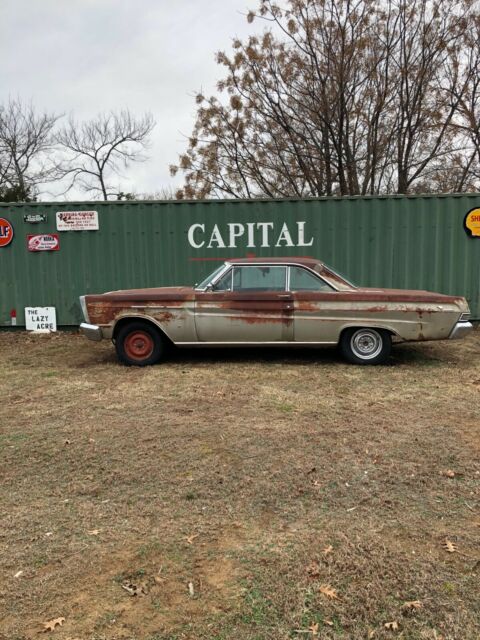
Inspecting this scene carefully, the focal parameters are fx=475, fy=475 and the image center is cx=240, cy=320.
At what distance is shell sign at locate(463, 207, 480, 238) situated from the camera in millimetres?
9276

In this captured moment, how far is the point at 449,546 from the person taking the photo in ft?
8.61

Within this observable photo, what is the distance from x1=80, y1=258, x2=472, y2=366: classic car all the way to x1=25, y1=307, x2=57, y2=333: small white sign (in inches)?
136

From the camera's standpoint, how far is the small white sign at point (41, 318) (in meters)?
9.84

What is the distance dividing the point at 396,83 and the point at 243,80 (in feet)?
20.2

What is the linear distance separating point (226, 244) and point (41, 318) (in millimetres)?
4135

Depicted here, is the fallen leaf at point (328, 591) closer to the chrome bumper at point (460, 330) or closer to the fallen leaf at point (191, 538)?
the fallen leaf at point (191, 538)

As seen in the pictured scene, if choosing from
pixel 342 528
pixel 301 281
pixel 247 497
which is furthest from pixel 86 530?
pixel 301 281

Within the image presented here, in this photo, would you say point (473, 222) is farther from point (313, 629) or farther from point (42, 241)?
point (313, 629)

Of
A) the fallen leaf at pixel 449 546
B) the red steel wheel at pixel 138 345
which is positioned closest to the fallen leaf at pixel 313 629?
the fallen leaf at pixel 449 546

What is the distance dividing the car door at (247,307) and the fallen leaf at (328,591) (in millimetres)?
4397

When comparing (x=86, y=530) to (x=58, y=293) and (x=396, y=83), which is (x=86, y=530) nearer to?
(x=58, y=293)

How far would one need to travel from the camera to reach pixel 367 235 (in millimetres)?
9477

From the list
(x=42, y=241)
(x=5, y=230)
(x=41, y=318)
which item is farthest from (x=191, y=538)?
(x=5, y=230)

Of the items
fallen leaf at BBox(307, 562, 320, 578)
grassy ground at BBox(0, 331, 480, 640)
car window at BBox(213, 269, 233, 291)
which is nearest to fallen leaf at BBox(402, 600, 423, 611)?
grassy ground at BBox(0, 331, 480, 640)
